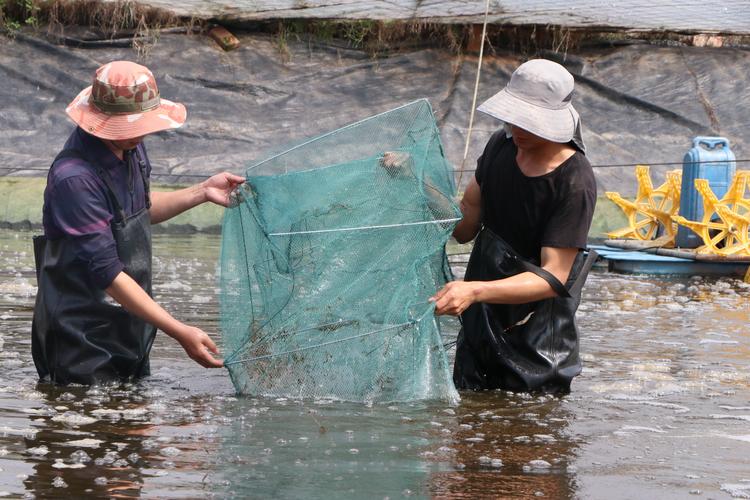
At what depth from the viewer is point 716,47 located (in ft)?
49.8

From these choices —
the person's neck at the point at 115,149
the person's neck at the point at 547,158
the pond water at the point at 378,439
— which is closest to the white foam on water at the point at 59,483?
the pond water at the point at 378,439

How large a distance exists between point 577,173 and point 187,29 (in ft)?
36.2

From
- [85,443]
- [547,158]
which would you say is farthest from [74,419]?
[547,158]

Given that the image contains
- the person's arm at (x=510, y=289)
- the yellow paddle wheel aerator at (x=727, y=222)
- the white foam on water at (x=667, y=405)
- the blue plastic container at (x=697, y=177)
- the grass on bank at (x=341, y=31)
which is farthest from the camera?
the grass on bank at (x=341, y=31)

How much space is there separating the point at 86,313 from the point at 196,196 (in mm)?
623

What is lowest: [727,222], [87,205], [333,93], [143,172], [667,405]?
[667,405]

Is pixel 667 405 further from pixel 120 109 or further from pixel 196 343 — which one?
pixel 120 109

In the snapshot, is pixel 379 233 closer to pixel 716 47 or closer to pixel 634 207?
pixel 634 207

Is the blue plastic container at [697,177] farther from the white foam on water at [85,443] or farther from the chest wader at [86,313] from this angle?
the white foam on water at [85,443]

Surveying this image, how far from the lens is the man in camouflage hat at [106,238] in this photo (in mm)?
4117

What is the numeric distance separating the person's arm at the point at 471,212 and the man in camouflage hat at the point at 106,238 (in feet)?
2.90

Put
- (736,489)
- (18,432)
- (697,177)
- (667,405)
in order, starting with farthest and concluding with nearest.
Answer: (697,177) < (667,405) < (18,432) < (736,489)

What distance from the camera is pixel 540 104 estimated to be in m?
4.24

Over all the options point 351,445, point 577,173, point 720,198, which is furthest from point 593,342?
point 720,198
